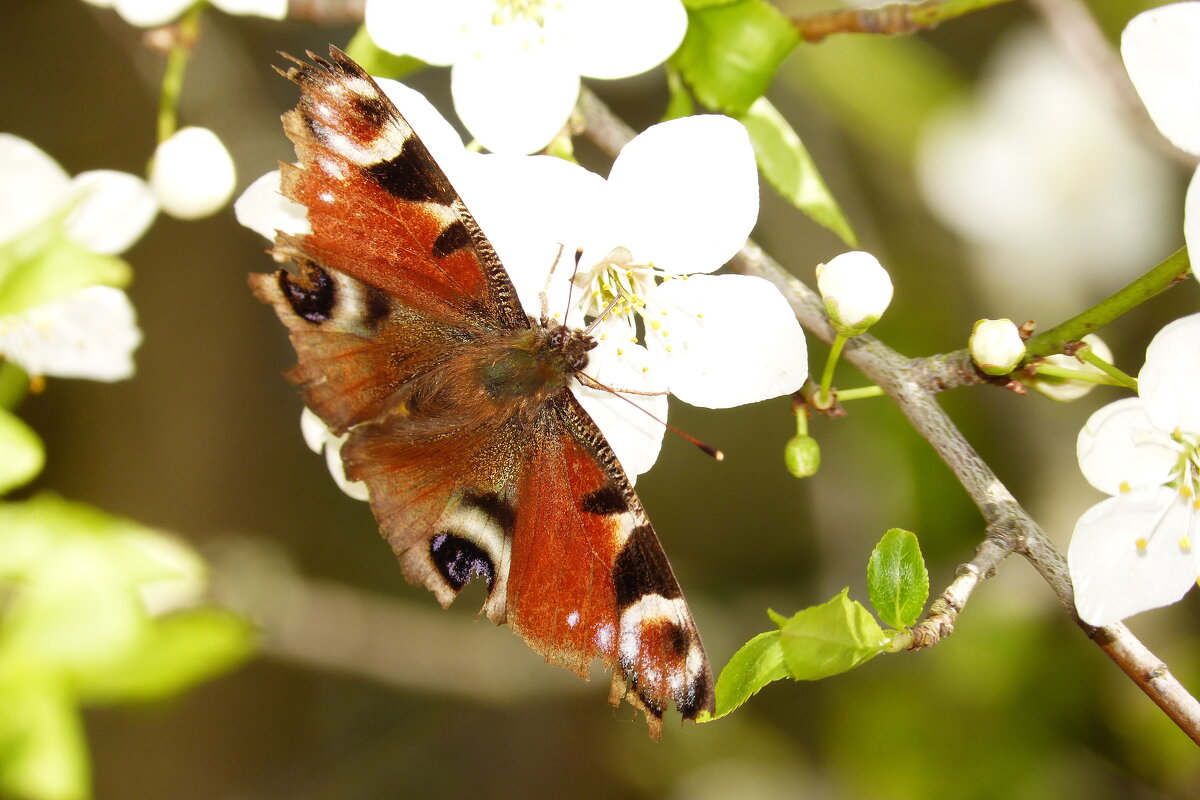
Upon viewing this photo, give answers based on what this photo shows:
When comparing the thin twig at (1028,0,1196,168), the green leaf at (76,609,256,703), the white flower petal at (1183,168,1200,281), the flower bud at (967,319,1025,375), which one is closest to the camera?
the white flower petal at (1183,168,1200,281)

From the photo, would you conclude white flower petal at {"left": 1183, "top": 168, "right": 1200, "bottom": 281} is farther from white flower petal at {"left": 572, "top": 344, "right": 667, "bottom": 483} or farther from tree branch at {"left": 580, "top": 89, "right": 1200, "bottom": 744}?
white flower petal at {"left": 572, "top": 344, "right": 667, "bottom": 483}

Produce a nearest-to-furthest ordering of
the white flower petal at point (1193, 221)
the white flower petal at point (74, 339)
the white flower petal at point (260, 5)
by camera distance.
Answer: the white flower petal at point (1193, 221) → the white flower petal at point (260, 5) → the white flower petal at point (74, 339)

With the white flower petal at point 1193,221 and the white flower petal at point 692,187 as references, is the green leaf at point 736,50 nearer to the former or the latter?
the white flower petal at point 692,187

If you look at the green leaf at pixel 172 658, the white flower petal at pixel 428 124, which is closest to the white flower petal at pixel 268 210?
the white flower petal at pixel 428 124

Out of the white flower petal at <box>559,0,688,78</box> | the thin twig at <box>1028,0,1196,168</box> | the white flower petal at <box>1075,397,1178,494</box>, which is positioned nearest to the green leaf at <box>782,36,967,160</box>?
the thin twig at <box>1028,0,1196,168</box>

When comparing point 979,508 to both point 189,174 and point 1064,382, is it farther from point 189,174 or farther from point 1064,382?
point 189,174

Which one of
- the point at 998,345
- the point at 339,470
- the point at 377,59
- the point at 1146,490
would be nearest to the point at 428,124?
the point at 377,59
